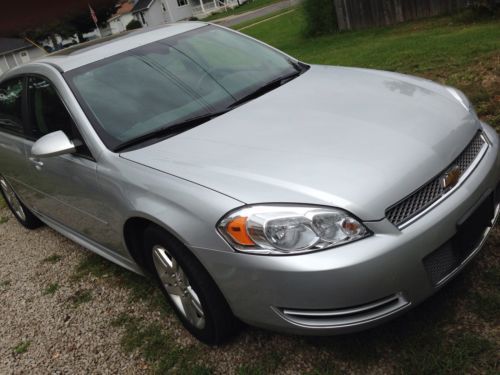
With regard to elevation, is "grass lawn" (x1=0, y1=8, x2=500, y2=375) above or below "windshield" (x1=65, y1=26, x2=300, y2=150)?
below

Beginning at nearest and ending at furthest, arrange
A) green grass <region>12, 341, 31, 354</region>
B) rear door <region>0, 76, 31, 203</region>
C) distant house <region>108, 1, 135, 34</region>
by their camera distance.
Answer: green grass <region>12, 341, 31, 354</region> → rear door <region>0, 76, 31, 203</region> → distant house <region>108, 1, 135, 34</region>

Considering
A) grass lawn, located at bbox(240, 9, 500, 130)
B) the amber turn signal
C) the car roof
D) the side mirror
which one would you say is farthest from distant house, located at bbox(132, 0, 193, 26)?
the amber turn signal

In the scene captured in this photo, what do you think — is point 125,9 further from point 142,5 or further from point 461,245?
point 461,245

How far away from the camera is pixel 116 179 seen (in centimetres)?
285

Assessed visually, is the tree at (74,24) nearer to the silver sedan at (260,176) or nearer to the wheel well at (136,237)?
the silver sedan at (260,176)

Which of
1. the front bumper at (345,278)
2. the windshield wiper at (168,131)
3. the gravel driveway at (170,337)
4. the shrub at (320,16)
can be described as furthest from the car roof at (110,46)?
the shrub at (320,16)

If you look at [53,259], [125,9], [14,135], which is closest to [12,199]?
[53,259]

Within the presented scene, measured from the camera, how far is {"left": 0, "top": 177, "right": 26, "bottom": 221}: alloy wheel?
5215 millimetres

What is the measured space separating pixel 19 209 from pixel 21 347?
227cm

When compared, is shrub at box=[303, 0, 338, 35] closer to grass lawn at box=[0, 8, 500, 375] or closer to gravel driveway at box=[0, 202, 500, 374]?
gravel driveway at box=[0, 202, 500, 374]

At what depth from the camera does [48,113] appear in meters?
3.52

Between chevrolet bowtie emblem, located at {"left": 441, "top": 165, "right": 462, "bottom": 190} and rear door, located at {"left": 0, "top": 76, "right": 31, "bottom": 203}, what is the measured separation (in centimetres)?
298

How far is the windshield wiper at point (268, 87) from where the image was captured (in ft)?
10.6

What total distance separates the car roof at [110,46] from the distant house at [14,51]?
5999cm
